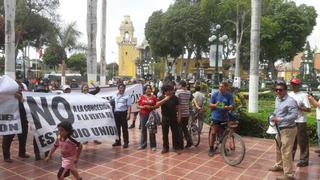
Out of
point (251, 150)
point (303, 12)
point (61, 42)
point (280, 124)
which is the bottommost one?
point (251, 150)

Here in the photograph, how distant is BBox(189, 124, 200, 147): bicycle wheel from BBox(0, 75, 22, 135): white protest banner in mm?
4109

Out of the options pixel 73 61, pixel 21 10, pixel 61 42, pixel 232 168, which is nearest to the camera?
pixel 232 168

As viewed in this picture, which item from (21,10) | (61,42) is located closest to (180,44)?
(61,42)

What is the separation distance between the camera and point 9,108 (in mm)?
7055

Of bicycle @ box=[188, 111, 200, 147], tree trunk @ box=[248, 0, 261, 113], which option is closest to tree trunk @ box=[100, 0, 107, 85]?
tree trunk @ box=[248, 0, 261, 113]

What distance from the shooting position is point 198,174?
6715 millimetres

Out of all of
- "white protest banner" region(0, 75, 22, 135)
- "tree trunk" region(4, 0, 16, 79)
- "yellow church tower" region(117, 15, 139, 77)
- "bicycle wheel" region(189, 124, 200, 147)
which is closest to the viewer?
"white protest banner" region(0, 75, 22, 135)

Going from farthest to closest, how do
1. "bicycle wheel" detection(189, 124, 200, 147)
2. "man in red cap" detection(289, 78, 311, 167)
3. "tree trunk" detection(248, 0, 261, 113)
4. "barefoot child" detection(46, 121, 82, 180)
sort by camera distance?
"tree trunk" detection(248, 0, 261, 113), "bicycle wheel" detection(189, 124, 200, 147), "man in red cap" detection(289, 78, 311, 167), "barefoot child" detection(46, 121, 82, 180)

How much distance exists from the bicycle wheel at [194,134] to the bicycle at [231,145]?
4.57ft

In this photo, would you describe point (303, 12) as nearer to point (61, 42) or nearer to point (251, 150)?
point (61, 42)

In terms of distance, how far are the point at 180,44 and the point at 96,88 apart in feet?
119

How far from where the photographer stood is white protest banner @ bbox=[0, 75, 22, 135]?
6922 millimetres

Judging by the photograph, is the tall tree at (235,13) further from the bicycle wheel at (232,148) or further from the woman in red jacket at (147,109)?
the bicycle wheel at (232,148)

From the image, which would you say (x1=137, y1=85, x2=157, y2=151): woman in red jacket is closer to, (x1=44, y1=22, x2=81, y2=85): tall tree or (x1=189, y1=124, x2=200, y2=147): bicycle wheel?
(x1=189, y1=124, x2=200, y2=147): bicycle wheel
